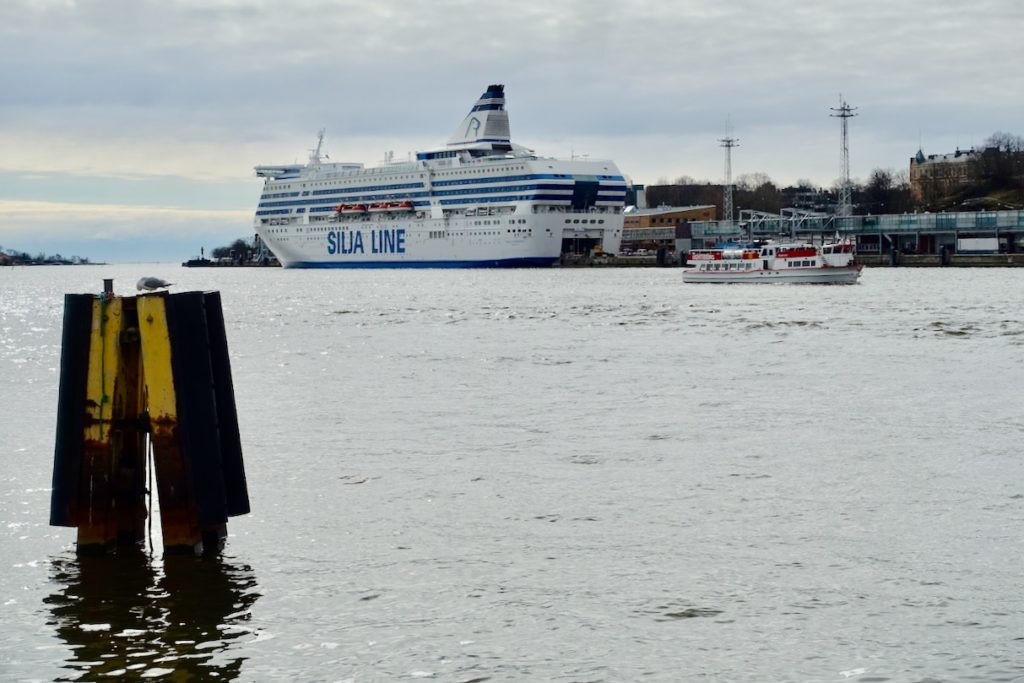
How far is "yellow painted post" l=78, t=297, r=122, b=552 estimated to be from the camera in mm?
10234

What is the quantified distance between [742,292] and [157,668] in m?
72.6

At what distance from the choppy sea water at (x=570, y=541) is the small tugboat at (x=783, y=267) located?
6092 centimetres

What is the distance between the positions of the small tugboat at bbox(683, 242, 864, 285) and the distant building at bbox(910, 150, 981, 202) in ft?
285

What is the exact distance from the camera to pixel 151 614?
9.52m

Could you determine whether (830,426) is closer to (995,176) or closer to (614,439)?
(614,439)

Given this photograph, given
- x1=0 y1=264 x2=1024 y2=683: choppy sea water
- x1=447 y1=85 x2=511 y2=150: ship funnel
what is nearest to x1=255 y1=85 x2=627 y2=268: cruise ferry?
x1=447 y1=85 x2=511 y2=150: ship funnel

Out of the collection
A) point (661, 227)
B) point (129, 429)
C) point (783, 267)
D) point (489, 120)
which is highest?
point (489, 120)

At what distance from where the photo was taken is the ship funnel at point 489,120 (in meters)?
141

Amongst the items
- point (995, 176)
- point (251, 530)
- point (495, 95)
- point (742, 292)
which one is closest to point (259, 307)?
point (742, 292)

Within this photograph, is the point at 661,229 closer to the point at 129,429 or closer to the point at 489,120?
the point at 489,120

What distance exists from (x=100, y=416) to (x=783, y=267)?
269ft

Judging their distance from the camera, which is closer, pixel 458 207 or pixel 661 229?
pixel 458 207

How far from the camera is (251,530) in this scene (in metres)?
12.1

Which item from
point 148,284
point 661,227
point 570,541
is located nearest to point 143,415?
point 148,284
